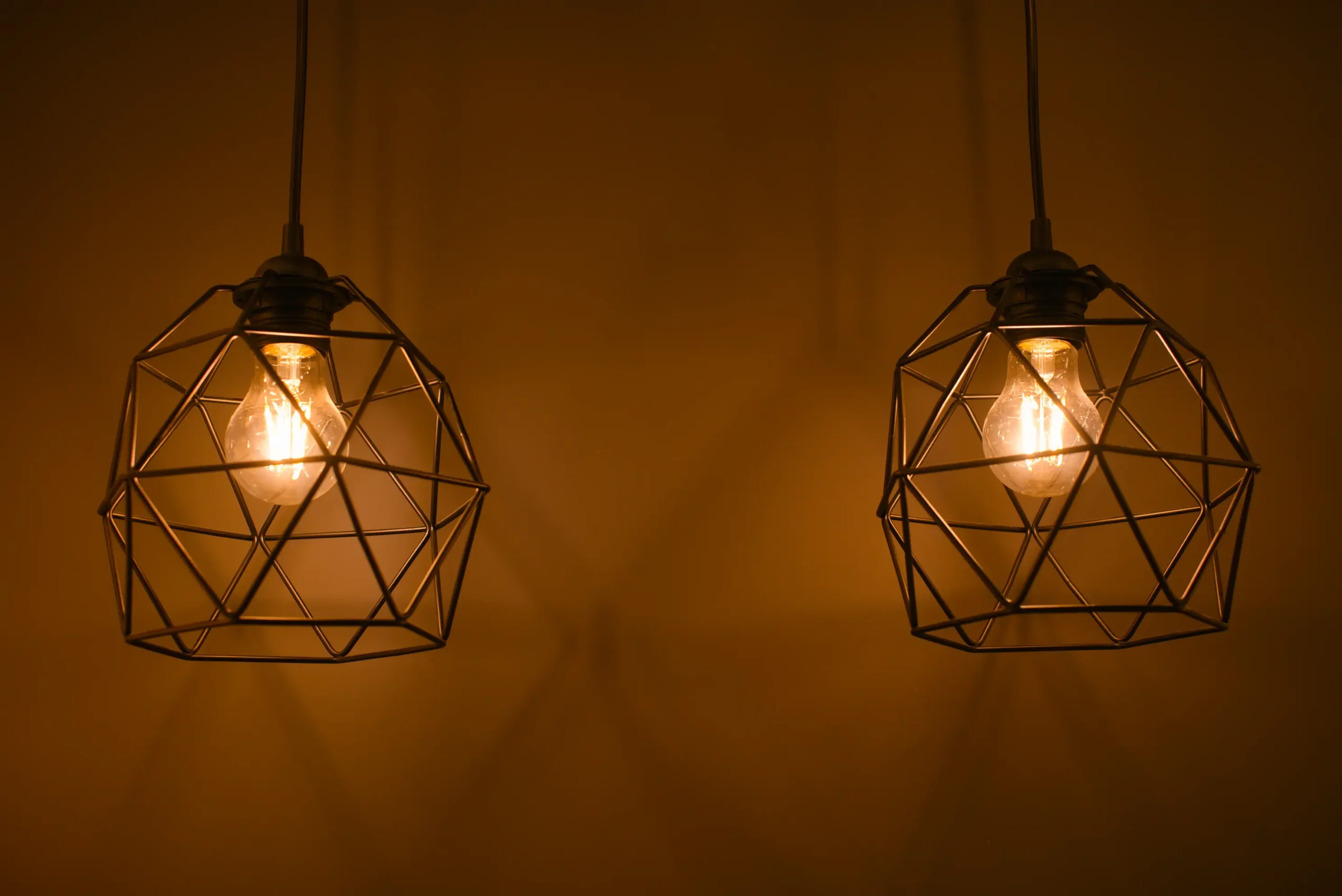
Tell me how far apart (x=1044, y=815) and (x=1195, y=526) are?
366mm

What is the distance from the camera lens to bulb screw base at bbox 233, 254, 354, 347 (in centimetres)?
59

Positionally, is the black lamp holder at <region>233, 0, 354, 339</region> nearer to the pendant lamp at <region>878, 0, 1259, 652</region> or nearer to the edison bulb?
the edison bulb

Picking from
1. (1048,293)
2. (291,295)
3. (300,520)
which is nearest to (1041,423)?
(1048,293)

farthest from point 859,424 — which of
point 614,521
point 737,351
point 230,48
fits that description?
point 230,48

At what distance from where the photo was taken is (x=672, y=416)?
94cm

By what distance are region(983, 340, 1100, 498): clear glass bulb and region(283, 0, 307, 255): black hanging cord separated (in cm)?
50

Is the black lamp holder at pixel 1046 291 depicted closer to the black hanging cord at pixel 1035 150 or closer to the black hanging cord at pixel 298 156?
the black hanging cord at pixel 1035 150

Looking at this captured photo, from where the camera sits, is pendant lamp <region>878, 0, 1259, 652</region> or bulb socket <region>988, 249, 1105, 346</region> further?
pendant lamp <region>878, 0, 1259, 652</region>

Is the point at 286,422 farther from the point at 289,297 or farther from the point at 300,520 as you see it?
the point at 300,520

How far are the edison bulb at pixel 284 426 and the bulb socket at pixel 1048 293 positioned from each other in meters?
0.48

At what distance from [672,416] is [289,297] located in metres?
0.43

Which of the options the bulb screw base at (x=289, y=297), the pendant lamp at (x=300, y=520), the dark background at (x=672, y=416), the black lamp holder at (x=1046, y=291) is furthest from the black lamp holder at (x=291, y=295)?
the black lamp holder at (x=1046, y=291)

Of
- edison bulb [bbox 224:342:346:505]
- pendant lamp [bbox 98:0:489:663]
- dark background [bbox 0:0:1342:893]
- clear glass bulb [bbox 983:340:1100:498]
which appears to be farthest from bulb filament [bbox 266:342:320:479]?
clear glass bulb [bbox 983:340:1100:498]

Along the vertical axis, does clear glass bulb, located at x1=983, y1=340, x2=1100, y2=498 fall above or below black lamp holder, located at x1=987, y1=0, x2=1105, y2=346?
below
